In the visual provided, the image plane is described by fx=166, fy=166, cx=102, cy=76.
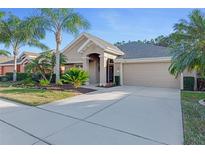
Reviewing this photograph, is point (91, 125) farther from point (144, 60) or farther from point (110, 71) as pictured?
point (110, 71)

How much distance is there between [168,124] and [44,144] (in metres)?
3.87

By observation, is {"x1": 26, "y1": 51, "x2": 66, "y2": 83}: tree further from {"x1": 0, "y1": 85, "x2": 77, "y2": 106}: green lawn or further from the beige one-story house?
{"x1": 0, "y1": 85, "x2": 77, "y2": 106}: green lawn

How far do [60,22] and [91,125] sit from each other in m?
12.9

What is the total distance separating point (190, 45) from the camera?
9.27m

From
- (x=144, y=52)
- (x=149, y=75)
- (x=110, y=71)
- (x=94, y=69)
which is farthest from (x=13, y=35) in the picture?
(x=149, y=75)

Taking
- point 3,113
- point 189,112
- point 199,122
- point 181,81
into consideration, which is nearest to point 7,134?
point 3,113

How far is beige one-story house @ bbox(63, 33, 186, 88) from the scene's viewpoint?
1606cm

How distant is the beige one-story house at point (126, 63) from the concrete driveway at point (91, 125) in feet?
29.6

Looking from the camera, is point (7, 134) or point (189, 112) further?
point (189, 112)

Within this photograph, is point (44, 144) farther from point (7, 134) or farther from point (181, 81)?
point (181, 81)

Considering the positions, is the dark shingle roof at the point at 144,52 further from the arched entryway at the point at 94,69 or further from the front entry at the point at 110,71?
the arched entryway at the point at 94,69

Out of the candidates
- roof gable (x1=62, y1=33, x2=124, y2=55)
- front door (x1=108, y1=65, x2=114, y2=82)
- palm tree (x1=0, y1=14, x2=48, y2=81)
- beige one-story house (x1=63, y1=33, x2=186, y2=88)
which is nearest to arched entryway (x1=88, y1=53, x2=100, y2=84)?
beige one-story house (x1=63, y1=33, x2=186, y2=88)
